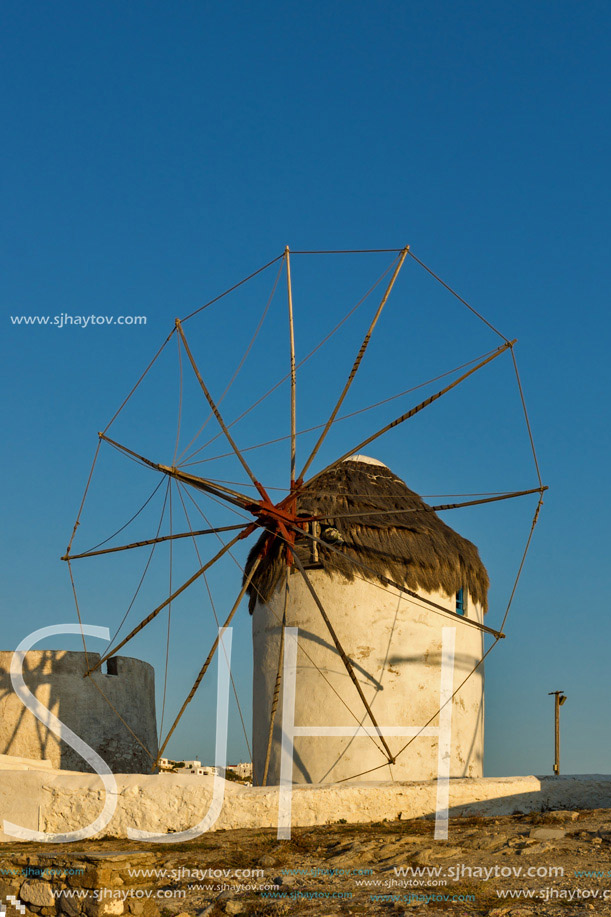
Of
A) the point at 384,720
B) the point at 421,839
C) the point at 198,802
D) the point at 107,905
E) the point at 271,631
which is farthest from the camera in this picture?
the point at 271,631

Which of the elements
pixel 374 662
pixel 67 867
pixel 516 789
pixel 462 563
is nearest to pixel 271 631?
pixel 374 662

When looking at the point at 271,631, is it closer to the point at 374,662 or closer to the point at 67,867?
the point at 374,662

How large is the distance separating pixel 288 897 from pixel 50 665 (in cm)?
739

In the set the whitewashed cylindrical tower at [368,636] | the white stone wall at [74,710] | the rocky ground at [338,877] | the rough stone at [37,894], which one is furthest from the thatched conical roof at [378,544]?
the rough stone at [37,894]

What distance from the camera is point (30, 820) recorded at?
33.4 ft

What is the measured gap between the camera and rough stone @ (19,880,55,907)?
7.29 m

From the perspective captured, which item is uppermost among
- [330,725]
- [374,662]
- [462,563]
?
[462,563]

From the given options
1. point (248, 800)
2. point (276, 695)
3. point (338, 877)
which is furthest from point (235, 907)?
point (276, 695)

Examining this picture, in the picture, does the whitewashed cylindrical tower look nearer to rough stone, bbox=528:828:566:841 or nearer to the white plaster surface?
the white plaster surface

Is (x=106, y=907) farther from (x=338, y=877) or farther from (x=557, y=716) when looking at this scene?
(x=557, y=716)

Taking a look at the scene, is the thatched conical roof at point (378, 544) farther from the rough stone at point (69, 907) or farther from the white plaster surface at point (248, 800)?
the rough stone at point (69, 907)

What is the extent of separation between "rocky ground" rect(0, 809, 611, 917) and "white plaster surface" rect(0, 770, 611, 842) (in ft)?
2.42

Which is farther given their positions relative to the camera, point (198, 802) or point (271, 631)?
point (271, 631)

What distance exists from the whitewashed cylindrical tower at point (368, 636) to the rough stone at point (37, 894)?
4.88 m
